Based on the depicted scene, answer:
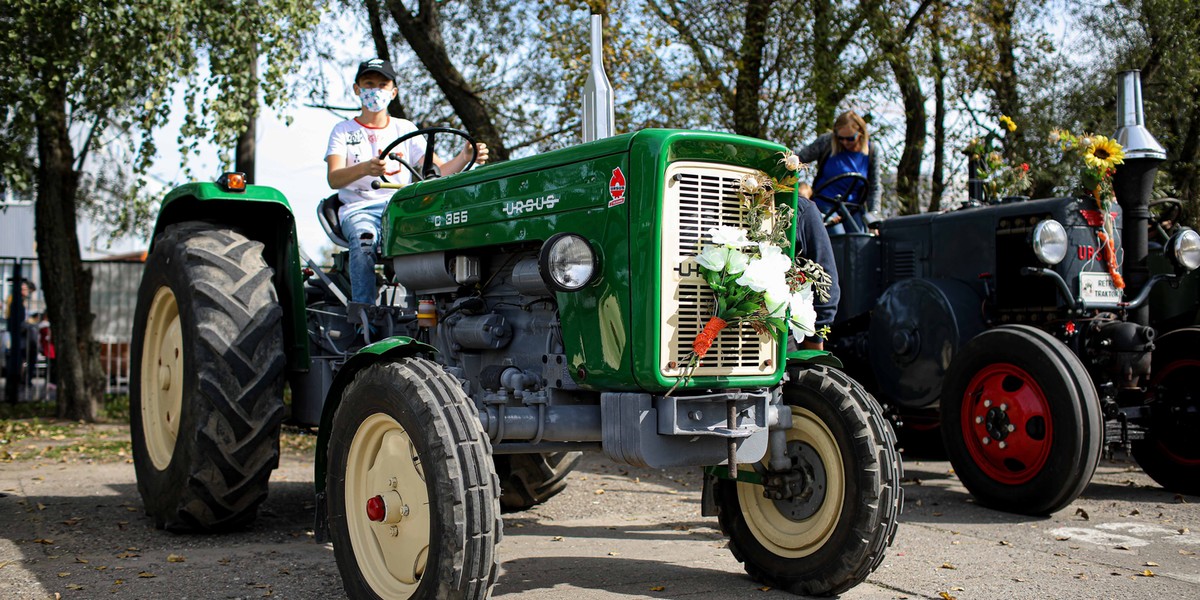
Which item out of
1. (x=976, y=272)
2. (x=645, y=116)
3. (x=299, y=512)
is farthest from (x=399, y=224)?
(x=645, y=116)

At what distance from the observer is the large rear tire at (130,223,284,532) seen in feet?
15.7

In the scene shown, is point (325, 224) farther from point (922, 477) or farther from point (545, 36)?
point (545, 36)

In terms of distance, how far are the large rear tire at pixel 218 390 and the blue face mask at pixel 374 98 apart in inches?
37.9

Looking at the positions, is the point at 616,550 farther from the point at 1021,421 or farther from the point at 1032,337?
the point at 1032,337

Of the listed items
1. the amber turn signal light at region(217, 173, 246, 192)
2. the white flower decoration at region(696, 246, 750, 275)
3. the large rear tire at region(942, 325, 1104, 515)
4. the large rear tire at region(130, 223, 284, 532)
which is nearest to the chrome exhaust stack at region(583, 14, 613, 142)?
the white flower decoration at region(696, 246, 750, 275)

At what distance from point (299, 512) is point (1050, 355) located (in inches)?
160

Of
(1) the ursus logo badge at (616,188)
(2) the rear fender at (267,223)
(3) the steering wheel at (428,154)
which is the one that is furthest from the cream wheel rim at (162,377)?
(1) the ursus logo badge at (616,188)

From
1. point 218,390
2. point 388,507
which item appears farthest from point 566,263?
point 218,390

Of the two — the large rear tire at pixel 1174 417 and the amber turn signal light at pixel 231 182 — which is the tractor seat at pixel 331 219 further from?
the large rear tire at pixel 1174 417

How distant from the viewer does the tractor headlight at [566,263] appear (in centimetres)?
349

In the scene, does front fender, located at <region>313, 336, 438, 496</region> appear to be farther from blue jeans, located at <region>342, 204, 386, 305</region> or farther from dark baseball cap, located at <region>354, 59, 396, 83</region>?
dark baseball cap, located at <region>354, 59, 396, 83</region>

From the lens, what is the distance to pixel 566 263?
3535 mm

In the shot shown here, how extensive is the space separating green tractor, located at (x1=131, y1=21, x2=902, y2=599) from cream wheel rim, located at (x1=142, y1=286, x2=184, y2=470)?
18.3 inches

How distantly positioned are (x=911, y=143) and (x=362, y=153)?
10.4 m
